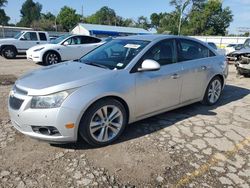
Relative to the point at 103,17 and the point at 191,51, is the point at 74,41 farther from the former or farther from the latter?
the point at 103,17

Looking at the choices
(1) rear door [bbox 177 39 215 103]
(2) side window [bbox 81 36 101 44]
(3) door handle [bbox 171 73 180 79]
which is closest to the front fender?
(3) door handle [bbox 171 73 180 79]

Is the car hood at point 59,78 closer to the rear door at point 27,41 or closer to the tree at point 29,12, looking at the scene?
the rear door at point 27,41

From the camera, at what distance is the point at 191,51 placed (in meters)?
5.22

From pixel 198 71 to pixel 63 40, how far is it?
9373 mm

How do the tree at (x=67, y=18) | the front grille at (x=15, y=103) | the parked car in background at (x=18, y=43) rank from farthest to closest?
the tree at (x=67, y=18), the parked car in background at (x=18, y=43), the front grille at (x=15, y=103)

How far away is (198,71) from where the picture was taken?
203 inches

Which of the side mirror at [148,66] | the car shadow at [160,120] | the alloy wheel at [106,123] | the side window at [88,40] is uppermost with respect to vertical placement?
the side mirror at [148,66]

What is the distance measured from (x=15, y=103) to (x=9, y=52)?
44.2 ft

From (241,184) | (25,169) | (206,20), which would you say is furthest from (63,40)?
(206,20)

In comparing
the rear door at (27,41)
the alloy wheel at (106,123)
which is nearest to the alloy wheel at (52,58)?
the rear door at (27,41)

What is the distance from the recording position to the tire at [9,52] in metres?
15.5

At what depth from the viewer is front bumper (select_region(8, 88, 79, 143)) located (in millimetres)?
3324

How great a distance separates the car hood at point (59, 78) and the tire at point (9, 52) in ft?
42.0

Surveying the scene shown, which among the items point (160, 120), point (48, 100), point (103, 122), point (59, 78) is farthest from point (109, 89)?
point (160, 120)
